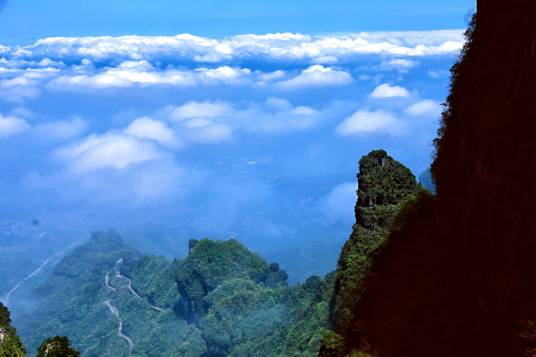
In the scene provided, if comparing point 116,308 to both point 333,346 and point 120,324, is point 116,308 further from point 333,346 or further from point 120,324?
point 333,346

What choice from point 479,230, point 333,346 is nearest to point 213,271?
point 333,346

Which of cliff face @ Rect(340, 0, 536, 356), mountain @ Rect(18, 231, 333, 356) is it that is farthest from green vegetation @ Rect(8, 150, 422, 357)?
cliff face @ Rect(340, 0, 536, 356)

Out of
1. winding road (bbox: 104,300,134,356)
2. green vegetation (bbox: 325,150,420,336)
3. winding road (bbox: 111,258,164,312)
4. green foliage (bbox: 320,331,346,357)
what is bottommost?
green foliage (bbox: 320,331,346,357)

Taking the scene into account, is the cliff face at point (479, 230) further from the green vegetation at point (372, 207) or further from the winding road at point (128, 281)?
the winding road at point (128, 281)

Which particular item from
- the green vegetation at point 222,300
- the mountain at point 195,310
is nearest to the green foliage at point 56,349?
the green vegetation at point 222,300

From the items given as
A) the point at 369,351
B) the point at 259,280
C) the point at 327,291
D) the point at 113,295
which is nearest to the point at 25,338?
the point at 113,295

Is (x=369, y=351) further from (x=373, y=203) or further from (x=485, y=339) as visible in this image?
(x=373, y=203)

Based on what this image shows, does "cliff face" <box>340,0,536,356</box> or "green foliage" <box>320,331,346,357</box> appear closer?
"cliff face" <box>340,0,536,356</box>

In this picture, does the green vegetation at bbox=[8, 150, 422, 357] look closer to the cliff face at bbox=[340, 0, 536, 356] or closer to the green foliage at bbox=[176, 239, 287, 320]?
the green foliage at bbox=[176, 239, 287, 320]
